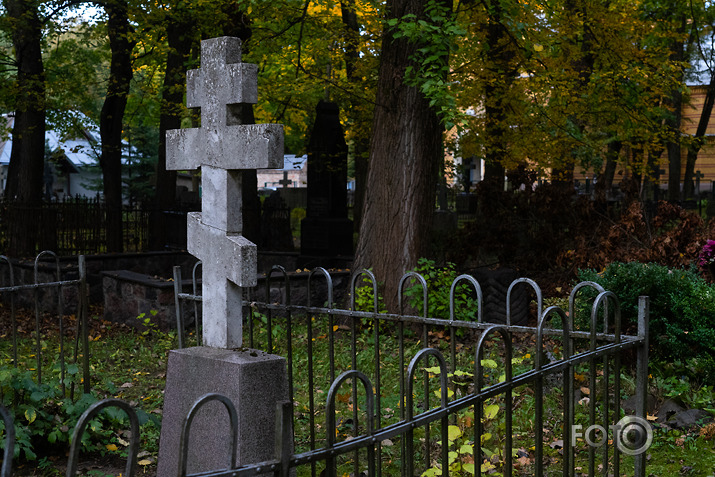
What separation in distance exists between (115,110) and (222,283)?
41.3 feet

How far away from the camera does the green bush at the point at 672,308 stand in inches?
250

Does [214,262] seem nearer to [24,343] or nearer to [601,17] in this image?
[24,343]

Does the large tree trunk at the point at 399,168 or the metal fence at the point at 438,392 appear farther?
the large tree trunk at the point at 399,168

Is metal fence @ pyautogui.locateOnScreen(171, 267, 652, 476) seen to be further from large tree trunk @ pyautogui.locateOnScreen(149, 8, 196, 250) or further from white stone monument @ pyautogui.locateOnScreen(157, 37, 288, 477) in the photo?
large tree trunk @ pyautogui.locateOnScreen(149, 8, 196, 250)

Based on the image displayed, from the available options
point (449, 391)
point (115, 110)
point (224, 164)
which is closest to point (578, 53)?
point (449, 391)

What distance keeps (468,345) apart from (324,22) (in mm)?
7671

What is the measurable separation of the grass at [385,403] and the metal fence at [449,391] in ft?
0.08

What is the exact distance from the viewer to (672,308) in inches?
255

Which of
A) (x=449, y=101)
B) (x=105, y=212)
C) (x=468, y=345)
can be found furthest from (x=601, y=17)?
(x=105, y=212)

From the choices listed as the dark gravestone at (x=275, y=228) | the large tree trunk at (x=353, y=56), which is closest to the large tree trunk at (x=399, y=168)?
the large tree trunk at (x=353, y=56)

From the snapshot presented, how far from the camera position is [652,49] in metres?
13.5

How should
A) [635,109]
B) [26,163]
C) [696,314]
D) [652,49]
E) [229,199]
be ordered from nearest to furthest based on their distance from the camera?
1. [229,199]
2. [696,314]
3. [635,109]
4. [652,49]
5. [26,163]

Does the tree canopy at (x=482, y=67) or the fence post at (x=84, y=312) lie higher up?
the tree canopy at (x=482, y=67)
